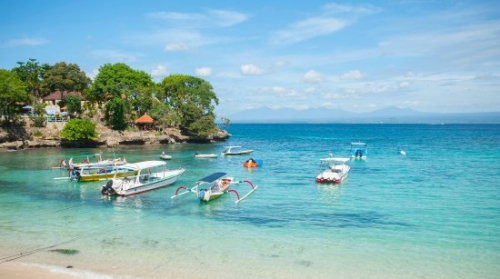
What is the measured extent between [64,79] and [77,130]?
23.3m

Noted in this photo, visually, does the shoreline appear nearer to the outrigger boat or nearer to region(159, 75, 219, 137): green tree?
the outrigger boat

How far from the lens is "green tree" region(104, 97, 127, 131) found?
3017 inches

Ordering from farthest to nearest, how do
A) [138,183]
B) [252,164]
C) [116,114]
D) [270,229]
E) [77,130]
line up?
[116,114], [77,130], [252,164], [138,183], [270,229]

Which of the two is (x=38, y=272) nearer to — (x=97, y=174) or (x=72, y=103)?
(x=97, y=174)

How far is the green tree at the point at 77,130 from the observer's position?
229 feet

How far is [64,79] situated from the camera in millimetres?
87375

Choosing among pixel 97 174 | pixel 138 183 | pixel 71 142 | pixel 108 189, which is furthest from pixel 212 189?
pixel 71 142

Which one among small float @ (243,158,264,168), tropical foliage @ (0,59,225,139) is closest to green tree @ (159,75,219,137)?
tropical foliage @ (0,59,225,139)

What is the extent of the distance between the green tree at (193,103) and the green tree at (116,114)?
1160 cm

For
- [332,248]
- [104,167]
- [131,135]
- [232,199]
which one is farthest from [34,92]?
[332,248]

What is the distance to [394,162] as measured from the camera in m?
53.6

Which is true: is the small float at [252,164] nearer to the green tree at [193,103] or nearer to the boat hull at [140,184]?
the boat hull at [140,184]

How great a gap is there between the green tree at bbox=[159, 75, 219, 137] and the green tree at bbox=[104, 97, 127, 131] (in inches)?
457

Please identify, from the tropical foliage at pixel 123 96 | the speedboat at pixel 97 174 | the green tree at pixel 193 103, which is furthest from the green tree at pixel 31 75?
the speedboat at pixel 97 174
